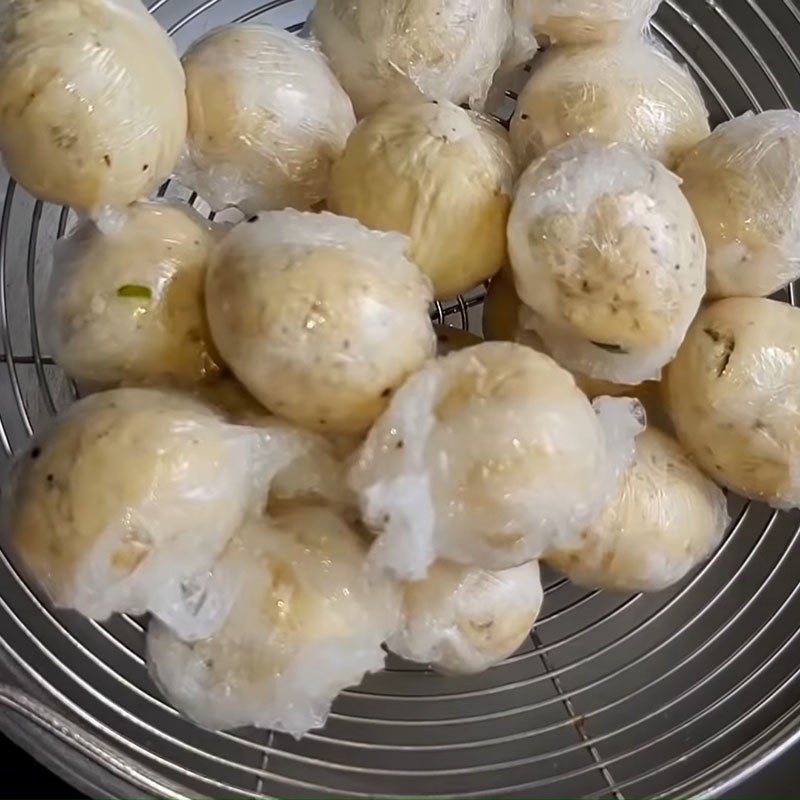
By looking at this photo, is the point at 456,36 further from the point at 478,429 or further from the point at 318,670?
the point at 318,670

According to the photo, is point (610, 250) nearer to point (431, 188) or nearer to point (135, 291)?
point (431, 188)

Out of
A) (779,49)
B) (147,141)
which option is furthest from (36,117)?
(779,49)

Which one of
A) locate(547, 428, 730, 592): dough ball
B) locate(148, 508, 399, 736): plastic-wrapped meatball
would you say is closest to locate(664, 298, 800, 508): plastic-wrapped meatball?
locate(547, 428, 730, 592): dough ball

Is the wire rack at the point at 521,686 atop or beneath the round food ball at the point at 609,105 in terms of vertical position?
beneath

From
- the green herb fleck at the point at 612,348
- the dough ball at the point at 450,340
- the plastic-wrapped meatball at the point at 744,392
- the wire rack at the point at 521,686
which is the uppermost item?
the green herb fleck at the point at 612,348

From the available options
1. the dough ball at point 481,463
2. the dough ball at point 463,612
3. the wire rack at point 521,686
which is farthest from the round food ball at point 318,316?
the wire rack at point 521,686

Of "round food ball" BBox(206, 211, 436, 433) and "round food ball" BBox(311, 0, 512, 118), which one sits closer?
"round food ball" BBox(206, 211, 436, 433)

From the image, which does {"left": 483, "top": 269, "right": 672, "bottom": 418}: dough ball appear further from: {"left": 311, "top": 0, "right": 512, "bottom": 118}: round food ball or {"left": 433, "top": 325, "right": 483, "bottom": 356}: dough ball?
{"left": 311, "top": 0, "right": 512, "bottom": 118}: round food ball

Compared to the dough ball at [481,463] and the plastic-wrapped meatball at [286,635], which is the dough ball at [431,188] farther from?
the plastic-wrapped meatball at [286,635]
